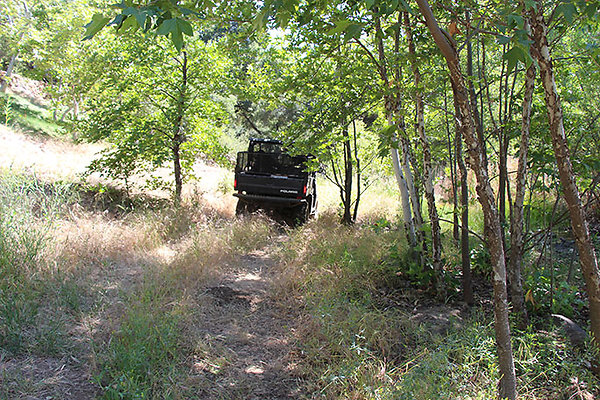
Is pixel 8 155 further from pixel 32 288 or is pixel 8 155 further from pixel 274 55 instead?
pixel 32 288

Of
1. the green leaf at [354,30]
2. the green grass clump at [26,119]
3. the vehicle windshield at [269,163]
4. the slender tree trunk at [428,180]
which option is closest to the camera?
the green leaf at [354,30]

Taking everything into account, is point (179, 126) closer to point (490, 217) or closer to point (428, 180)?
point (428, 180)

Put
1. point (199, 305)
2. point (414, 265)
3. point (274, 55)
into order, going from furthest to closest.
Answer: point (274, 55), point (414, 265), point (199, 305)

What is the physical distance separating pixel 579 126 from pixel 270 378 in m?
4.29

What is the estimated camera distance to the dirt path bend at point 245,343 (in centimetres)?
334

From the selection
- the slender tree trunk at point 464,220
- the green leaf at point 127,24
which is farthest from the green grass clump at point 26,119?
the green leaf at point 127,24

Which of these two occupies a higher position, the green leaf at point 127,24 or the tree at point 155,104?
the tree at point 155,104

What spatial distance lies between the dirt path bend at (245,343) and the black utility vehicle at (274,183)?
4058mm

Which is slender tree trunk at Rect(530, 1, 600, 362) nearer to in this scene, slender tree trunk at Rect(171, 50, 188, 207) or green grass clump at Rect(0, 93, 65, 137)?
slender tree trunk at Rect(171, 50, 188, 207)

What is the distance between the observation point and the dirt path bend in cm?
334

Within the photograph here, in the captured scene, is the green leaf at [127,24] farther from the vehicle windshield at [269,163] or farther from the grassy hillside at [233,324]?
the vehicle windshield at [269,163]

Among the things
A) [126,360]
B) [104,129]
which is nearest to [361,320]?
[126,360]

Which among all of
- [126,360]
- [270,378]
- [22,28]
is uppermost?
[22,28]

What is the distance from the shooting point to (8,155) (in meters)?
11.2
